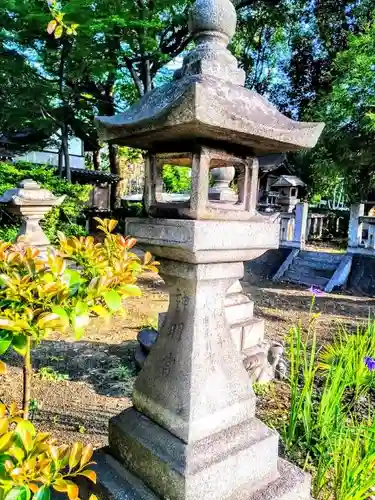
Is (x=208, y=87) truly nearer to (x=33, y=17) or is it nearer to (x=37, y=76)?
(x=33, y=17)

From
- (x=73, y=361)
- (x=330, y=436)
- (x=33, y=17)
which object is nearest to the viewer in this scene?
(x=330, y=436)

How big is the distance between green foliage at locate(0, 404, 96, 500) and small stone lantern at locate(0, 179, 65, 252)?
17.1 feet

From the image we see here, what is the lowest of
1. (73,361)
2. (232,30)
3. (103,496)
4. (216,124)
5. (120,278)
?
(73,361)

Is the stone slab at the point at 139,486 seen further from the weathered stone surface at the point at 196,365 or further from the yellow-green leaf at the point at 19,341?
the yellow-green leaf at the point at 19,341

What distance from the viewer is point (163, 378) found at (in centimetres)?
170

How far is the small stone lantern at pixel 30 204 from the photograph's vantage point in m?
5.93

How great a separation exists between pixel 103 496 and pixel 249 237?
1375 millimetres

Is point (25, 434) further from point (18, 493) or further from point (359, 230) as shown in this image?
point (359, 230)

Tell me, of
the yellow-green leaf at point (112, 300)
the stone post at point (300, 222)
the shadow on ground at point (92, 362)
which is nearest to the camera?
the yellow-green leaf at point (112, 300)

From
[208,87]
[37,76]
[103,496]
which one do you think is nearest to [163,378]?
[103,496]

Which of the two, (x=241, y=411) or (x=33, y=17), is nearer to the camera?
(x=241, y=411)

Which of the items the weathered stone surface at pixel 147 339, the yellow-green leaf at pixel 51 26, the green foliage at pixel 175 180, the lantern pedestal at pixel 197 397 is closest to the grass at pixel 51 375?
the weathered stone surface at pixel 147 339

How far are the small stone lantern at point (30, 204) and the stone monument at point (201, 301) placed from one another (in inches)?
188

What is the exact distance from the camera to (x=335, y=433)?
2.01 metres
